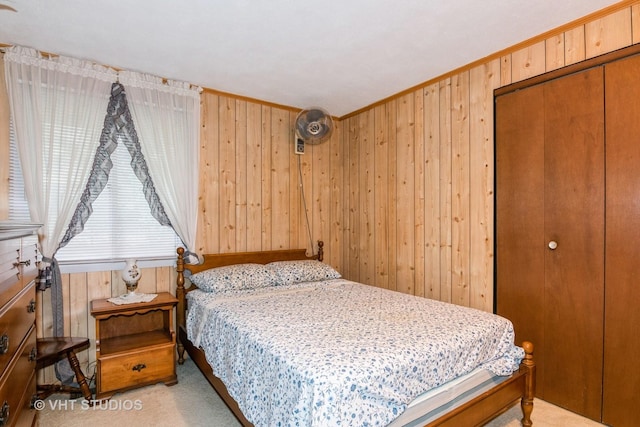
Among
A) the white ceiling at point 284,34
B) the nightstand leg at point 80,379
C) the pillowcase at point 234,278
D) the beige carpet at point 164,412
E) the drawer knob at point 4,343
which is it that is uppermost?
the white ceiling at point 284,34

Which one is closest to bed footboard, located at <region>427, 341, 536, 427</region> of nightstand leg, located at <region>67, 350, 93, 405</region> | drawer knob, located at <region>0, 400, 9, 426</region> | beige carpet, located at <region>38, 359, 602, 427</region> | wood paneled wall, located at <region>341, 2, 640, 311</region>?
beige carpet, located at <region>38, 359, 602, 427</region>

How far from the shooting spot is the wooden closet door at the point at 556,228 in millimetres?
2184

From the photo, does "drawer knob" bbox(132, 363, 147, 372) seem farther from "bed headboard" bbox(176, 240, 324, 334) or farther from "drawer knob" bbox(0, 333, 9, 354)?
"drawer knob" bbox(0, 333, 9, 354)

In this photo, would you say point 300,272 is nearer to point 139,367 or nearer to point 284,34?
point 139,367

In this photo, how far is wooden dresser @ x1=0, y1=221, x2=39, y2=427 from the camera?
47.3 inches

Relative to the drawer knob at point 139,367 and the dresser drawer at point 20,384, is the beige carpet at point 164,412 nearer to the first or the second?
the drawer knob at point 139,367

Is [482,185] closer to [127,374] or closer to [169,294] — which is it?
[169,294]

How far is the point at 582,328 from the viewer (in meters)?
2.23

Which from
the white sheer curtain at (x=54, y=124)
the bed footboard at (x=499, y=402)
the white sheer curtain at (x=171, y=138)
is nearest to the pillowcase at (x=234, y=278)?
the white sheer curtain at (x=171, y=138)

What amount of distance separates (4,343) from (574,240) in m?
2.99

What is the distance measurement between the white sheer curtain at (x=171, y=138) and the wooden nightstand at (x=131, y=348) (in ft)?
2.31

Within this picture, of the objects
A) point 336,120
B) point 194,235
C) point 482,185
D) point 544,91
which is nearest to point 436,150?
point 482,185

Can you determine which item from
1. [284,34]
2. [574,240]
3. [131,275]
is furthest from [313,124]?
[574,240]

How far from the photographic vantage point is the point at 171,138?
303 cm
